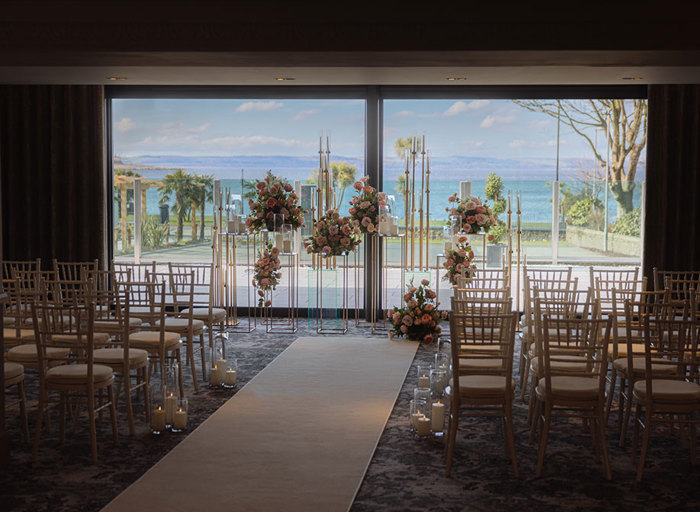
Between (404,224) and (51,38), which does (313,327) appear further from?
(51,38)

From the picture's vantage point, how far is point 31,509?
4238mm

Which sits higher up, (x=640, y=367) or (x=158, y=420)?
(x=640, y=367)

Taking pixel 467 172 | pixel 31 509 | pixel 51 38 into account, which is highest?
pixel 51 38

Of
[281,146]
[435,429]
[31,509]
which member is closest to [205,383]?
[435,429]

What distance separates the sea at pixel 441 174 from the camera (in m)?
10.4

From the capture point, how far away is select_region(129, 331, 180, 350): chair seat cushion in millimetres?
6328

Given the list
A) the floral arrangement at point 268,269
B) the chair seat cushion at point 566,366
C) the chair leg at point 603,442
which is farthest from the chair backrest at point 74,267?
the chair leg at point 603,442

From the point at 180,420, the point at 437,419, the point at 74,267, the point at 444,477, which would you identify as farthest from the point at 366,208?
the point at 444,477

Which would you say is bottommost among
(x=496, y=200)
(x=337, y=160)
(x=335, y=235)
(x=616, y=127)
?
(x=335, y=235)

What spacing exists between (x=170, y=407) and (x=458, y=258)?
4.28 metres

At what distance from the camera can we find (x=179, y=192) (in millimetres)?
10883

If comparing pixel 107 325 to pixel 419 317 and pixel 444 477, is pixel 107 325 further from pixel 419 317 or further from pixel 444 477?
pixel 419 317

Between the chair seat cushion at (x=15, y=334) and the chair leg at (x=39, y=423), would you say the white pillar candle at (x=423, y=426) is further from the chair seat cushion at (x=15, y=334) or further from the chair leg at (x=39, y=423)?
the chair seat cushion at (x=15, y=334)

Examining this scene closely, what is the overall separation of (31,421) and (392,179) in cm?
581
